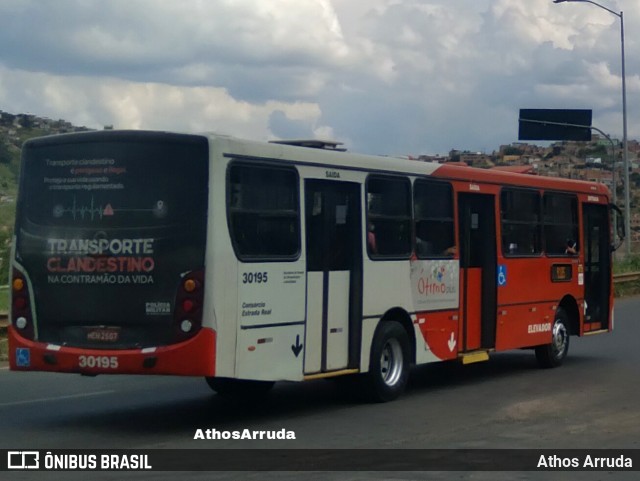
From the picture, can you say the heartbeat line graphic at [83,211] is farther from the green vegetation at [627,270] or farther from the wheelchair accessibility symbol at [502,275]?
the green vegetation at [627,270]

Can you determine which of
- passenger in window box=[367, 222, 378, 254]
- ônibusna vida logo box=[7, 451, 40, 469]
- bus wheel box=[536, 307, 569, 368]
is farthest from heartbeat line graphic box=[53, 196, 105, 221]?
bus wheel box=[536, 307, 569, 368]

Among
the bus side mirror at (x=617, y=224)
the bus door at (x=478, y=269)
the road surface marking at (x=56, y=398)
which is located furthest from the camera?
the bus side mirror at (x=617, y=224)

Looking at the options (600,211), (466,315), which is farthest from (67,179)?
(600,211)

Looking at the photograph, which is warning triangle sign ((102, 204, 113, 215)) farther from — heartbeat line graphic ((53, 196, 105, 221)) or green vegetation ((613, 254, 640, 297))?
green vegetation ((613, 254, 640, 297))

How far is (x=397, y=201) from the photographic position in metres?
14.0

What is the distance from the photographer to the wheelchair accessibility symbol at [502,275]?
16031 mm

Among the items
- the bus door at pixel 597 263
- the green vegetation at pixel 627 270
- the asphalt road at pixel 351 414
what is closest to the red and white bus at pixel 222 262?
the asphalt road at pixel 351 414

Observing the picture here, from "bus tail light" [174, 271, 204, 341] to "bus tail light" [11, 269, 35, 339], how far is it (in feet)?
5.27

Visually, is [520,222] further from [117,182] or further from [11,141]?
[11,141]

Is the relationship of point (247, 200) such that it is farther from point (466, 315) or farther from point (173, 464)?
point (466, 315)

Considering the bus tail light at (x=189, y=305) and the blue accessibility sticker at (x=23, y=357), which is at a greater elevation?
the bus tail light at (x=189, y=305)

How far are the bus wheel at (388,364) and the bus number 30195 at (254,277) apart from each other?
215 cm

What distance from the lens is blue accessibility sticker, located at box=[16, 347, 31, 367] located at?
11594 millimetres

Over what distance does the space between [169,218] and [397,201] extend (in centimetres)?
358
